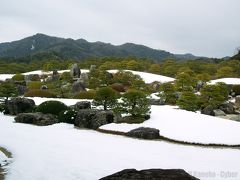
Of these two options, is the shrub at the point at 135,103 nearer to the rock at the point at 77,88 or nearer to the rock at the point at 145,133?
the rock at the point at 145,133

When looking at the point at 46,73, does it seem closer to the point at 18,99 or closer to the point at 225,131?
the point at 18,99

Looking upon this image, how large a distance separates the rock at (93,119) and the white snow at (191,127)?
934 millimetres

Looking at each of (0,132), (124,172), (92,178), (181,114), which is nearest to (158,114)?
(181,114)

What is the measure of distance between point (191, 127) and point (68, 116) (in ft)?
36.3

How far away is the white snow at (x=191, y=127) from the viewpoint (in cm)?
2323

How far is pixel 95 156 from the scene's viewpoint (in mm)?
17750

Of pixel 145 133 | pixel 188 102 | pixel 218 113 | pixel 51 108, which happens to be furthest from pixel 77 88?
pixel 145 133

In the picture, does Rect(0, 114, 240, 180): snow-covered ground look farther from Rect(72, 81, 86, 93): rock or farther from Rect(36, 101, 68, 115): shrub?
Rect(72, 81, 86, 93): rock

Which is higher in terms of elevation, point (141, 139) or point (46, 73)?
point (46, 73)

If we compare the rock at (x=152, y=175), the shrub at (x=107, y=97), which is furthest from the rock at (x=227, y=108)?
the rock at (x=152, y=175)

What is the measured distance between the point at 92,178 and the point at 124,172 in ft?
10.7

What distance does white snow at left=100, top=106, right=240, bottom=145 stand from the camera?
23234 millimetres

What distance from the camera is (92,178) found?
13438 millimetres

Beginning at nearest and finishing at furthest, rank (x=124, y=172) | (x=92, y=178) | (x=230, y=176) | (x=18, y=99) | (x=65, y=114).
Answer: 1. (x=124, y=172)
2. (x=92, y=178)
3. (x=230, y=176)
4. (x=65, y=114)
5. (x=18, y=99)
